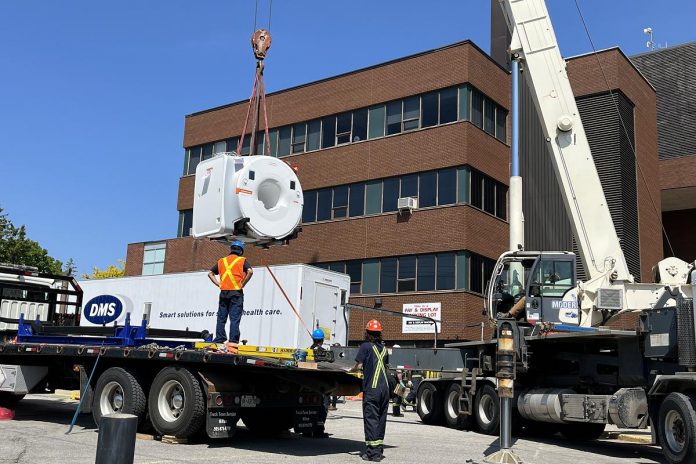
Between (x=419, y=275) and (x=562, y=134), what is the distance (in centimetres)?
1487

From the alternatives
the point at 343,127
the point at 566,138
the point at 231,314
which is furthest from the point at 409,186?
the point at 231,314

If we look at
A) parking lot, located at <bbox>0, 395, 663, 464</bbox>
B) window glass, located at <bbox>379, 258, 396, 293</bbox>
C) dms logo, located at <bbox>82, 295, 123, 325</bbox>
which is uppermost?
window glass, located at <bbox>379, 258, 396, 293</bbox>

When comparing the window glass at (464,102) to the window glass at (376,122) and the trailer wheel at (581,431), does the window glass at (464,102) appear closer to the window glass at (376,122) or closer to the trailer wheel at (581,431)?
the window glass at (376,122)

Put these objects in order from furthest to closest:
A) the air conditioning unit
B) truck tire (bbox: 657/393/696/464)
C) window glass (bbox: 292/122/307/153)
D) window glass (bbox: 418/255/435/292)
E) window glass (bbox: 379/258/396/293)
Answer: window glass (bbox: 292/122/307/153) → window glass (bbox: 379/258/396/293) → the air conditioning unit → window glass (bbox: 418/255/435/292) → truck tire (bbox: 657/393/696/464)

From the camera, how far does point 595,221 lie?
1530 centimetres

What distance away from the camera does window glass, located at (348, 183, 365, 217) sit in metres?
32.8

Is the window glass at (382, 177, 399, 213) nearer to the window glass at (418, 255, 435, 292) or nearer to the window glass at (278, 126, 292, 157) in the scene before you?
the window glass at (418, 255, 435, 292)

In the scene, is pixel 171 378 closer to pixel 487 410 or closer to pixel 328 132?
pixel 487 410

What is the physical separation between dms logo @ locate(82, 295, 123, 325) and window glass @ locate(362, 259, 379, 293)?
35.9ft

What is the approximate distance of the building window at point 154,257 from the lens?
4062cm

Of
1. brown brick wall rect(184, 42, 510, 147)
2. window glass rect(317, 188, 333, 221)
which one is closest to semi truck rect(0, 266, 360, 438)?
window glass rect(317, 188, 333, 221)

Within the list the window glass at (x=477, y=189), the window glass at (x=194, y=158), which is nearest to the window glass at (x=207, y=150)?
the window glass at (x=194, y=158)

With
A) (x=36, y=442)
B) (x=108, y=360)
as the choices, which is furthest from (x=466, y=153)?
(x=36, y=442)

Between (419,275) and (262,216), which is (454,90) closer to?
(419,275)
